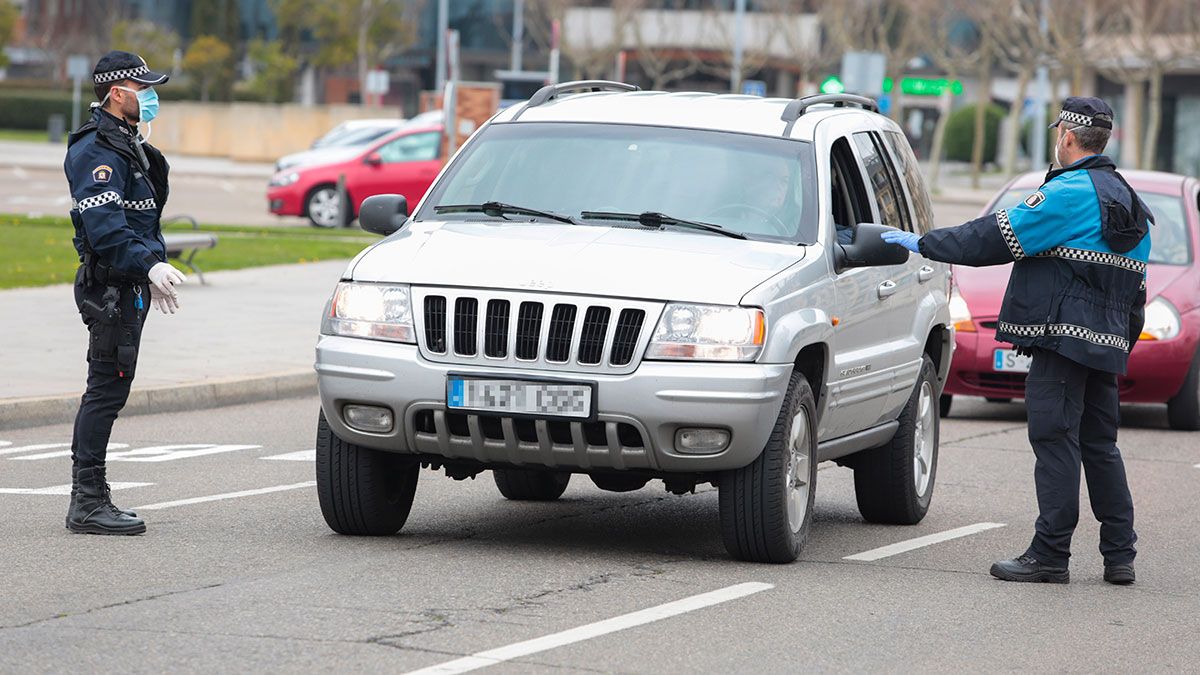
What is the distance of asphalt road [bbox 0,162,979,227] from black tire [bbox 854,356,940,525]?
2340 centimetres

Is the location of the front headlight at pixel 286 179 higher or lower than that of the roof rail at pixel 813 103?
lower

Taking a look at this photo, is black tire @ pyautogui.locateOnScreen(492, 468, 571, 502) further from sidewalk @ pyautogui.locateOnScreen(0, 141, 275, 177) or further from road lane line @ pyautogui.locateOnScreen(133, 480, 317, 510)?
sidewalk @ pyautogui.locateOnScreen(0, 141, 275, 177)

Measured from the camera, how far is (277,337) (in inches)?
635

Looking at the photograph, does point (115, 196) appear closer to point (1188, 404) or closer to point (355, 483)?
point (355, 483)

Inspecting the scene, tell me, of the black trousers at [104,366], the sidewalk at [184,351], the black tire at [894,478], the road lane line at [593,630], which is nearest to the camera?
the road lane line at [593,630]

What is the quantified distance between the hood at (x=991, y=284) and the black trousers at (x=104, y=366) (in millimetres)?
6964

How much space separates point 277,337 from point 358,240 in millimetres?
12569

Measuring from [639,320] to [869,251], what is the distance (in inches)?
48.0

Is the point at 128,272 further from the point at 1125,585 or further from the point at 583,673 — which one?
the point at 1125,585

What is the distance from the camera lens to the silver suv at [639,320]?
7.22 meters

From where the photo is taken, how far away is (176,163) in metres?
55.9

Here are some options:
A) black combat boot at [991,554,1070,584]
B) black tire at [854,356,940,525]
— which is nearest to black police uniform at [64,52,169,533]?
black tire at [854,356,940,525]

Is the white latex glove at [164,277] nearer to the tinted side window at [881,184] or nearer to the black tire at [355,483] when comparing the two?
the black tire at [355,483]

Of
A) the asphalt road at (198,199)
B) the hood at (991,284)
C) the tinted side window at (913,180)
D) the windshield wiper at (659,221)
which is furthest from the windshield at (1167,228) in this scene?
the asphalt road at (198,199)
